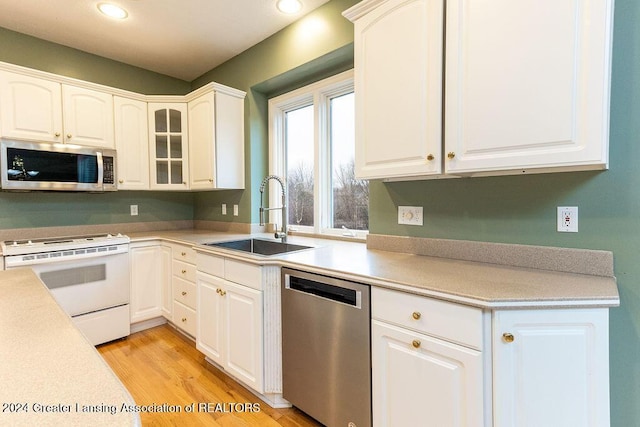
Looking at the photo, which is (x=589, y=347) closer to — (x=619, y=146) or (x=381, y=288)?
(x=381, y=288)

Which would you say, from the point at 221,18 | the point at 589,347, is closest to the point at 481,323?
the point at 589,347

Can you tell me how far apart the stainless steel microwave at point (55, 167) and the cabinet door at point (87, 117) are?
0.11m

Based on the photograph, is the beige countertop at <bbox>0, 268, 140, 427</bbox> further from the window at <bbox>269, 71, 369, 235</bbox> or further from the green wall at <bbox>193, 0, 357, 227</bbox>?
the green wall at <bbox>193, 0, 357, 227</bbox>

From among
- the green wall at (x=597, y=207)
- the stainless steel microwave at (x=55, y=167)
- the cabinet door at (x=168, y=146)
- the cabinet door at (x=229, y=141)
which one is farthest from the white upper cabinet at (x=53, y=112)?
the green wall at (x=597, y=207)

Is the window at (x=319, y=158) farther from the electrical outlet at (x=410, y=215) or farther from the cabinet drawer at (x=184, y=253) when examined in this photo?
the cabinet drawer at (x=184, y=253)

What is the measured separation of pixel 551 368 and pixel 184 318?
255 cm

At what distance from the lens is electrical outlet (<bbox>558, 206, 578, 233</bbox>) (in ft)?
4.49

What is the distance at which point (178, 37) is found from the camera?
8.84 feet

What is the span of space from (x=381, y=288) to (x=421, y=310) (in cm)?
19

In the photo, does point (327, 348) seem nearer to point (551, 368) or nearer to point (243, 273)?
point (243, 273)

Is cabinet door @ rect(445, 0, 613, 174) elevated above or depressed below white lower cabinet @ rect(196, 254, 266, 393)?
above

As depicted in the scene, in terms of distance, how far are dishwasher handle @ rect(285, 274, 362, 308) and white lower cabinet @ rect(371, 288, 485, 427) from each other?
0.10 m

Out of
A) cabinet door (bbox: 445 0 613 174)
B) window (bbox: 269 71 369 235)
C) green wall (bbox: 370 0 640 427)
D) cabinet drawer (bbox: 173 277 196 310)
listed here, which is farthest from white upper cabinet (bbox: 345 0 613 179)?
cabinet drawer (bbox: 173 277 196 310)

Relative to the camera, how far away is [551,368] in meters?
1.06
